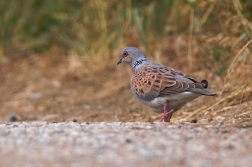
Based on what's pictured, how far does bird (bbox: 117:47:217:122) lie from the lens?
18.7 feet

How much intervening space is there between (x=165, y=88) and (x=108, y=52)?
3909 mm

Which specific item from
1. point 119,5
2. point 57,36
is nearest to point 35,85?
point 57,36

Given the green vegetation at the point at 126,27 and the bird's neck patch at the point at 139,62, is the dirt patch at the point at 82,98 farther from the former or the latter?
the bird's neck patch at the point at 139,62

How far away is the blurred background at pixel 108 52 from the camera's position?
292 inches

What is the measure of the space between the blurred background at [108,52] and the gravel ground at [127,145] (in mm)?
1537

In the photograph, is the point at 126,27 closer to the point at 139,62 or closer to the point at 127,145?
the point at 139,62

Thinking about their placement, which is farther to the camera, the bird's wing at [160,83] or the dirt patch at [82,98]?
the dirt patch at [82,98]

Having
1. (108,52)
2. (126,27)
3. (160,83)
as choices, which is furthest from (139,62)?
(108,52)

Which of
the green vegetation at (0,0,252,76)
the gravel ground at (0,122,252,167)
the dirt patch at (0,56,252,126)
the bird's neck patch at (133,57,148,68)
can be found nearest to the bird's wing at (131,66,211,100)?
the bird's neck patch at (133,57,148,68)

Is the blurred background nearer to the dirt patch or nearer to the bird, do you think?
the dirt patch

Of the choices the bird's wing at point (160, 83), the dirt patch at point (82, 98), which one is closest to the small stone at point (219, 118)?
the dirt patch at point (82, 98)

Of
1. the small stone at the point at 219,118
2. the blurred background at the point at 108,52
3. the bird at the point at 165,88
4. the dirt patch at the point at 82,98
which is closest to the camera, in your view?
the bird at the point at 165,88

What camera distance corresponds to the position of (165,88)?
5.90m

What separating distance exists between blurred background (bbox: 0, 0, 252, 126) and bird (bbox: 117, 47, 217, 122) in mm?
533
